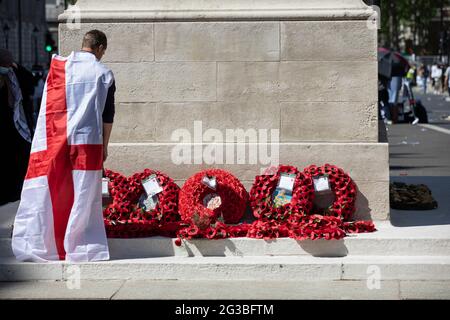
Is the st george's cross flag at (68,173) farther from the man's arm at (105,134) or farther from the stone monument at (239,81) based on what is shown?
the stone monument at (239,81)

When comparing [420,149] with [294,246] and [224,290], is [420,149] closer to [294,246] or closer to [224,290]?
[294,246]

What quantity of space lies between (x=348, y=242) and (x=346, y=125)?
1.39 m

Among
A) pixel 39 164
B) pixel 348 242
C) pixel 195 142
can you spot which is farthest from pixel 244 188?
pixel 39 164

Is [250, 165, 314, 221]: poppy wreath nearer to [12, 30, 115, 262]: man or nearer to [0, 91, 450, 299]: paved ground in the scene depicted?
[0, 91, 450, 299]: paved ground

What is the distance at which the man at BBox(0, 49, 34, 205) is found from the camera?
396 inches

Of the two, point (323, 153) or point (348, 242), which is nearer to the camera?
point (348, 242)

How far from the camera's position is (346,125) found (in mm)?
9703

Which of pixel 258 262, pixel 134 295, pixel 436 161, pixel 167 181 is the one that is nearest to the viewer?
pixel 134 295

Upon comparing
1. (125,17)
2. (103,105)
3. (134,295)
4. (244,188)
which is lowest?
(134,295)

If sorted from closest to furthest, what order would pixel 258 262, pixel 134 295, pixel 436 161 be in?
pixel 134 295 < pixel 258 262 < pixel 436 161

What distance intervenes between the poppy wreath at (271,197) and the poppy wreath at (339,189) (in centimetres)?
9

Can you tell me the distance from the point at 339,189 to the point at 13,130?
3260mm

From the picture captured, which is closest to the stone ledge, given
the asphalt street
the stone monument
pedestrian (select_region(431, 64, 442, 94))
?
the stone monument

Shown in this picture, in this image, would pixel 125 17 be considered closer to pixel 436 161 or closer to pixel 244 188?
pixel 244 188
